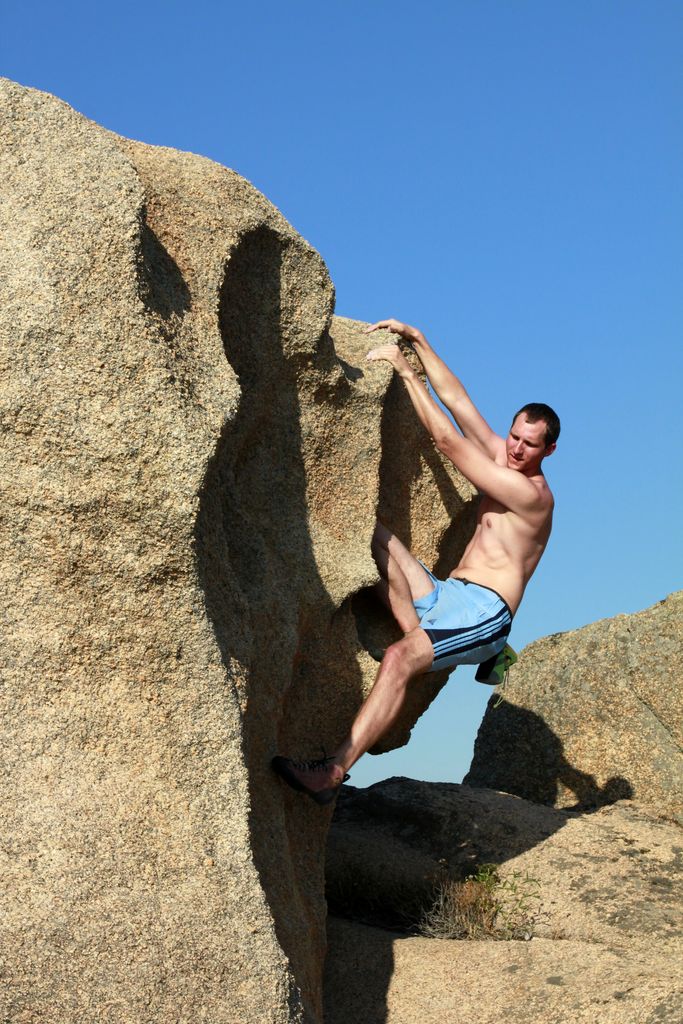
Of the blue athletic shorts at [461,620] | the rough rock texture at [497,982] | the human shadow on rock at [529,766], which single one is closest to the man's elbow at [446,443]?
the blue athletic shorts at [461,620]

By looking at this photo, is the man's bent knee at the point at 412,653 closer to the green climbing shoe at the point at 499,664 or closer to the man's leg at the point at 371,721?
the man's leg at the point at 371,721

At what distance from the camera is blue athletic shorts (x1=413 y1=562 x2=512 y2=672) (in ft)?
21.6

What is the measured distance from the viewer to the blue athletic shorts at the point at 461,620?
21.6 ft

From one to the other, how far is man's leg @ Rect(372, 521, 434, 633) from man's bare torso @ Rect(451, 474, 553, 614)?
0.32 metres

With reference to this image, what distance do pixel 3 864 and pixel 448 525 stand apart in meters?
3.64

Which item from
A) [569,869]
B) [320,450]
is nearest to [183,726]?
[320,450]

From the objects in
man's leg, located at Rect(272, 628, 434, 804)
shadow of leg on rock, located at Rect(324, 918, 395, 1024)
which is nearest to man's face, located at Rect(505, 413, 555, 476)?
man's leg, located at Rect(272, 628, 434, 804)

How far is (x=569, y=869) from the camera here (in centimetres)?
749

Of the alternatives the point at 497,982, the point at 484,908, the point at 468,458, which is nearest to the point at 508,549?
the point at 468,458

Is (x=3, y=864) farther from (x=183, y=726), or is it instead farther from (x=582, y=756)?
(x=582, y=756)

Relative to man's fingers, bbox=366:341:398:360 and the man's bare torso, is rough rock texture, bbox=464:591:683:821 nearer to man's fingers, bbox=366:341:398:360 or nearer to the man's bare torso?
the man's bare torso

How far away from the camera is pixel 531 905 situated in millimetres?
7133

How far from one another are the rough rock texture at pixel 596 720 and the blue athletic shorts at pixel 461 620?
8.12ft

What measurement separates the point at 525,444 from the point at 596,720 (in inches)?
118
